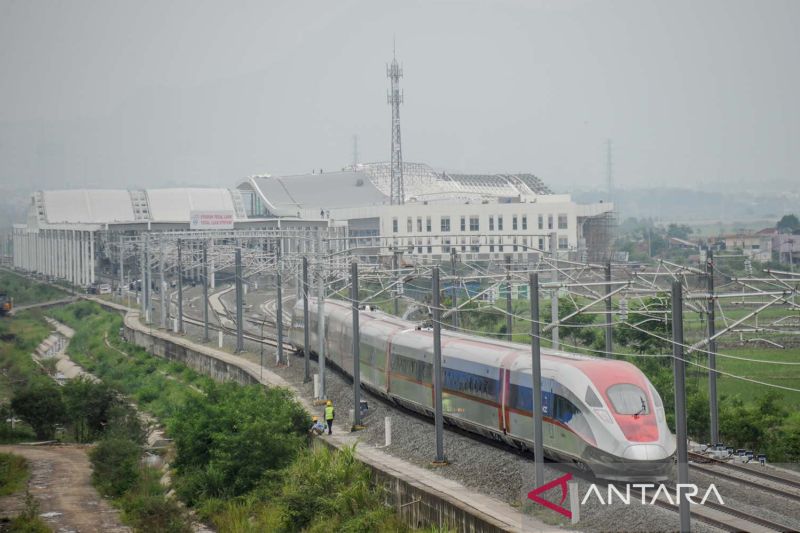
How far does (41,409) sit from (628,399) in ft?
101

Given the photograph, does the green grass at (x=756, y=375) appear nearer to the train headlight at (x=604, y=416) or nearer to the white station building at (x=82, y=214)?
the train headlight at (x=604, y=416)

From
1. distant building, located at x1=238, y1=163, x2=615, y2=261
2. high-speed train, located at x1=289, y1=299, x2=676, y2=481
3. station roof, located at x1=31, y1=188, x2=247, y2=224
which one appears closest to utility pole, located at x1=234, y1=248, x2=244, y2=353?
distant building, located at x1=238, y1=163, x2=615, y2=261

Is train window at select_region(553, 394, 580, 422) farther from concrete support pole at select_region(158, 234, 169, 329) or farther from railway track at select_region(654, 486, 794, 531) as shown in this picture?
concrete support pole at select_region(158, 234, 169, 329)

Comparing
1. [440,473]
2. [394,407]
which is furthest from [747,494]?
[394,407]

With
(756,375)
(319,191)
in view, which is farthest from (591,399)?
(319,191)

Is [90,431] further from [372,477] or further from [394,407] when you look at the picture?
[372,477]

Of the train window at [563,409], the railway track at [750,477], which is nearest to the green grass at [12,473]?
the train window at [563,409]

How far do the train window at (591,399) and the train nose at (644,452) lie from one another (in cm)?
111

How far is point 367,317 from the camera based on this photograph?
38.0 m

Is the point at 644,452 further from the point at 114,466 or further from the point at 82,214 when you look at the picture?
the point at 82,214

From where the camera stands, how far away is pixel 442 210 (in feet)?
284

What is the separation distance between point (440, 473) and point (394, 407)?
8.53 meters

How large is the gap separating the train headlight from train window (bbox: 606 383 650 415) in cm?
22

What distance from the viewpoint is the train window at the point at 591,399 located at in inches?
822
